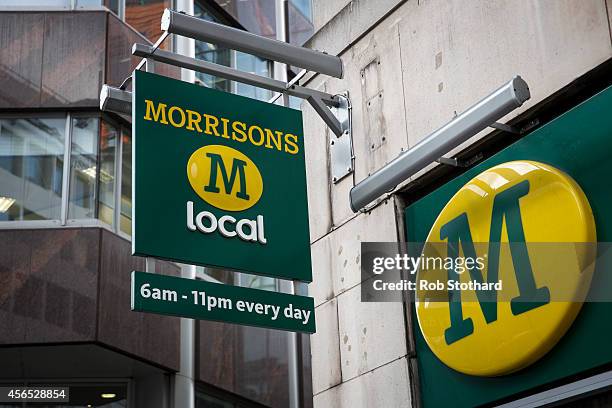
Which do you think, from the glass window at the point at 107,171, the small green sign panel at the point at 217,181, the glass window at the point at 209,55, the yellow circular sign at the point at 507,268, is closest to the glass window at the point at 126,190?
the glass window at the point at 107,171

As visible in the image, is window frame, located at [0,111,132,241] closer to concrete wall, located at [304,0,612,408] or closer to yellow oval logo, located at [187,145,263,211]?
concrete wall, located at [304,0,612,408]

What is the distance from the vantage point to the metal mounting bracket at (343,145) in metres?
9.12

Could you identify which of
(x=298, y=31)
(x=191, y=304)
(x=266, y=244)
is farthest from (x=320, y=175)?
(x=298, y=31)

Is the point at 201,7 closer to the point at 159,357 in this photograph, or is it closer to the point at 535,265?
the point at 159,357

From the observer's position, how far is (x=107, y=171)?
16.0 metres

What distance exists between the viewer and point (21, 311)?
14633mm

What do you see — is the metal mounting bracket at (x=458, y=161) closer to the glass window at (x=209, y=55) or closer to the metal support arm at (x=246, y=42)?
the metal support arm at (x=246, y=42)

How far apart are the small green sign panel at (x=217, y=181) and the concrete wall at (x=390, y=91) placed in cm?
88

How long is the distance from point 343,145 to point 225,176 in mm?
1830

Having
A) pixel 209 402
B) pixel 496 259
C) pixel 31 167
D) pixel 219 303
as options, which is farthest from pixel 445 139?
pixel 209 402

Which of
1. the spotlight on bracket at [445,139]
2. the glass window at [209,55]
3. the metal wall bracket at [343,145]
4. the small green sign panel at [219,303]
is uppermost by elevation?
the glass window at [209,55]

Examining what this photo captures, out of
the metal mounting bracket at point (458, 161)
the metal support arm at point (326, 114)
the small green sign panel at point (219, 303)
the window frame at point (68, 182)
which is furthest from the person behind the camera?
the window frame at point (68, 182)

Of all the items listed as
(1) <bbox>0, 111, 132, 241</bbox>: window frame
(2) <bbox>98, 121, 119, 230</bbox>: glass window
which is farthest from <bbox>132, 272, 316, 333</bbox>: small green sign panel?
(2) <bbox>98, 121, 119, 230</bbox>: glass window

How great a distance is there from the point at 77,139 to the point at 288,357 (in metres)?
6.10
